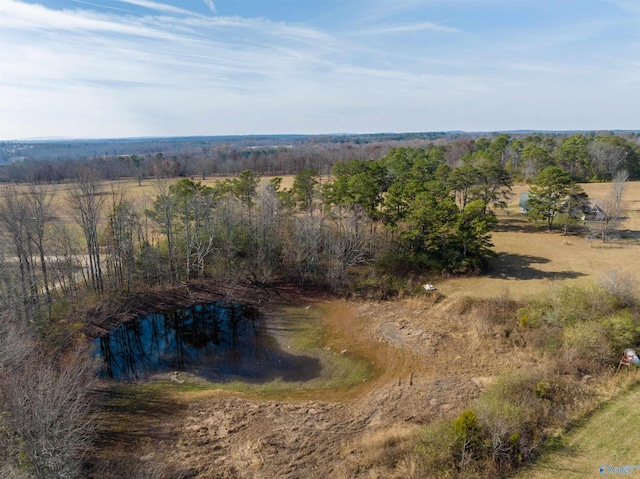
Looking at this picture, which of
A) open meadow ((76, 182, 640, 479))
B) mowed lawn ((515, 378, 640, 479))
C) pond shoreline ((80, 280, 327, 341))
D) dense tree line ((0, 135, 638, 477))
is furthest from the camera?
pond shoreline ((80, 280, 327, 341))

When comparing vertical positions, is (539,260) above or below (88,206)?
below

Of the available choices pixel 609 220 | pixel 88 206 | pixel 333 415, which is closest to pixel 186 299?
pixel 88 206

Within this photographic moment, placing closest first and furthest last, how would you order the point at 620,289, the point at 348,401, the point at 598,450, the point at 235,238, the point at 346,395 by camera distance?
the point at 598,450 < the point at 348,401 < the point at 346,395 < the point at 620,289 < the point at 235,238

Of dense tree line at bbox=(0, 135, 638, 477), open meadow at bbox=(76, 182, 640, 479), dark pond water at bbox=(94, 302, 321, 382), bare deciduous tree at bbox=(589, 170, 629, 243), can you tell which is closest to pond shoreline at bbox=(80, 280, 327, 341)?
dark pond water at bbox=(94, 302, 321, 382)

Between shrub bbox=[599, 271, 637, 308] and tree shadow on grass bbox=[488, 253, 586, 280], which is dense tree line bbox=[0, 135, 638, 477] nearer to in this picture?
tree shadow on grass bbox=[488, 253, 586, 280]

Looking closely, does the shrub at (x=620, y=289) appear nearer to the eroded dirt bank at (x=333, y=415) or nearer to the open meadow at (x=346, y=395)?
the open meadow at (x=346, y=395)

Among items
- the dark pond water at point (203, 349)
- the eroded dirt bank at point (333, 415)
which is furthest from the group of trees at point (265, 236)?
the eroded dirt bank at point (333, 415)

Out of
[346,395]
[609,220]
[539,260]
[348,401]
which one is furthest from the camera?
[609,220]

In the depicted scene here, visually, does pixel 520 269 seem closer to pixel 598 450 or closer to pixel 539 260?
pixel 539 260
